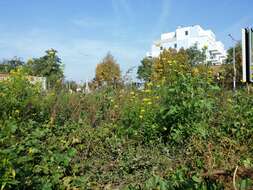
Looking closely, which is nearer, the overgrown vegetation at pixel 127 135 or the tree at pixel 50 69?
the overgrown vegetation at pixel 127 135

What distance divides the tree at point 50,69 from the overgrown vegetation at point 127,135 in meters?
0.63

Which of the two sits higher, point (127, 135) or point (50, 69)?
point (50, 69)

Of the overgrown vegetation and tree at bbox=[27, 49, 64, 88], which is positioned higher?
tree at bbox=[27, 49, 64, 88]

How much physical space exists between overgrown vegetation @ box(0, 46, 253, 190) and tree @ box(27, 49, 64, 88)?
24.6 inches

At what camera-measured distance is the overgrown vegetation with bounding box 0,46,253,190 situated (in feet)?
10.6

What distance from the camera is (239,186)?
1852mm

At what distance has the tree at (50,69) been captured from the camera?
629 centimetres

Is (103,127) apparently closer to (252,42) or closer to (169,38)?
(252,42)

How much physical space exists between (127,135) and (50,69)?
260 centimetres

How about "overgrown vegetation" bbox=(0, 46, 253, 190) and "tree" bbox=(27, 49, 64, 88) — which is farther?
"tree" bbox=(27, 49, 64, 88)

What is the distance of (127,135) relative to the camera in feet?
15.6

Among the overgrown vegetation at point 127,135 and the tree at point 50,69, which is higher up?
the tree at point 50,69

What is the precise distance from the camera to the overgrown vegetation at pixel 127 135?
10.6 ft

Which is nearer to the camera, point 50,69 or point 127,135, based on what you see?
point 127,135
